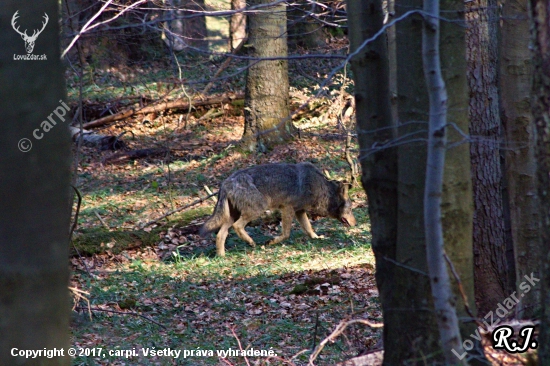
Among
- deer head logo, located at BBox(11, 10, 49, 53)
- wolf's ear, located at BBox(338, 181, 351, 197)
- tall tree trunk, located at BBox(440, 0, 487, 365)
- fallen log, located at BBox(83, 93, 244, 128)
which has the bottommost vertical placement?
wolf's ear, located at BBox(338, 181, 351, 197)

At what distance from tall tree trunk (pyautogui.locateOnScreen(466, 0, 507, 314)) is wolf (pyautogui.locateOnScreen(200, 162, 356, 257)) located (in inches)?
232

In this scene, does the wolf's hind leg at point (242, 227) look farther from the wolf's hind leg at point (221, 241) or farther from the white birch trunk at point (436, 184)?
the white birch trunk at point (436, 184)

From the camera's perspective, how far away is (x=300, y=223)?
1279 cm

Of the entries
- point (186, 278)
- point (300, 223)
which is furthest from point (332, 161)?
point (186, 278)

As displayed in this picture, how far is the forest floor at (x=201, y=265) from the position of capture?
7.46 meters

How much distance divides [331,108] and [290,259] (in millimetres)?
8253

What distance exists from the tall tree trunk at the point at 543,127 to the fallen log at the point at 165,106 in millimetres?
16057

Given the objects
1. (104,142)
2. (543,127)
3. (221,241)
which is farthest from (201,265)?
(104,142)

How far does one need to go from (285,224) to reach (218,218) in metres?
1.44

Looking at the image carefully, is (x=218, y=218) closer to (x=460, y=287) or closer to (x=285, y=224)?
(x=285, y=224)

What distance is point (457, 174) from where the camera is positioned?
417cm

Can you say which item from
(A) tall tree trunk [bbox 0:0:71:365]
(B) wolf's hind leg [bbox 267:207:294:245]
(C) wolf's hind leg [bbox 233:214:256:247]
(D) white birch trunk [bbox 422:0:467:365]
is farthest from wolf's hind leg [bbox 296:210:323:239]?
(A) tall tree trunk [bbox 0:0:71:365]

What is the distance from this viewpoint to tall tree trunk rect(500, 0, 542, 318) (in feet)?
20.8

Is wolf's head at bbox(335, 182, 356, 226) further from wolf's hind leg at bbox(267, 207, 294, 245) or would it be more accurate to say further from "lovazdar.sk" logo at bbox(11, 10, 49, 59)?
"lovazdar.sk" logo at bbox(11, 10, 49, 59)
